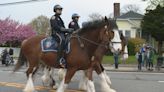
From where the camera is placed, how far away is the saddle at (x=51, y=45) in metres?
12.1

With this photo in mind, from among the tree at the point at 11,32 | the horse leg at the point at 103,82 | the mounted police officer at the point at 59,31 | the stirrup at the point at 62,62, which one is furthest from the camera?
the tree at the point at 11,32

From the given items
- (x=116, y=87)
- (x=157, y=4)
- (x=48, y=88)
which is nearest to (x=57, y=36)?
(x=48, y=88)

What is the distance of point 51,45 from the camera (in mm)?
12641

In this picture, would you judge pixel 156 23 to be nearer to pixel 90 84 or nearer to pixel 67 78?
pixel 90 84

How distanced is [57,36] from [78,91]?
223 centimetres

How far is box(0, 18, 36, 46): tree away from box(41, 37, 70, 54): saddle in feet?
Answer: 151

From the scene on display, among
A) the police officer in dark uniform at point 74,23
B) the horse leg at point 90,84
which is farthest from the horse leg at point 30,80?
the police officer in dark uniform at point 74,23

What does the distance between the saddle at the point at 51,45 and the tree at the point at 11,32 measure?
46.1 m

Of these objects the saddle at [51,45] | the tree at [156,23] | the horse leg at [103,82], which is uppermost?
the saddle at [51,45]

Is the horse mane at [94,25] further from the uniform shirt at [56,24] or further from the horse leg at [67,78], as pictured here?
the horse leg at [67,78]

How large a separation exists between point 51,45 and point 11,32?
51.9 m

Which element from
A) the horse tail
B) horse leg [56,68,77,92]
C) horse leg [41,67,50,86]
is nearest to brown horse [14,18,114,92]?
horse leg [56,68,77,92]

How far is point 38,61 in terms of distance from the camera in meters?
13.3

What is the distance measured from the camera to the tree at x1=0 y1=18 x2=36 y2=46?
60947 mm
